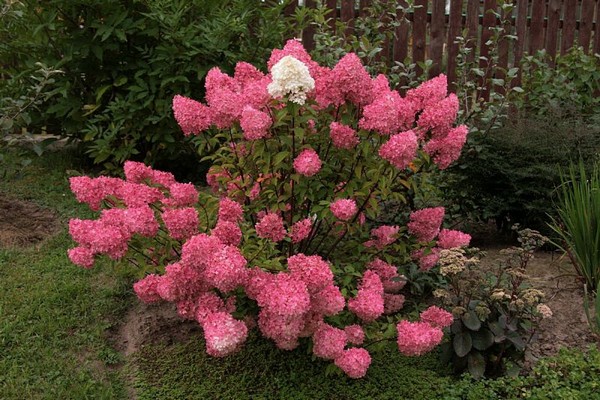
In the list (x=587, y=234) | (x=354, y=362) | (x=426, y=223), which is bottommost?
(x=354, y=362)

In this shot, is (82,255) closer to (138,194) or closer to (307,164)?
(138,194)

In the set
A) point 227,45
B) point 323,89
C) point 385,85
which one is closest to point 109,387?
point 323,89

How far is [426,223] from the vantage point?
129 inches

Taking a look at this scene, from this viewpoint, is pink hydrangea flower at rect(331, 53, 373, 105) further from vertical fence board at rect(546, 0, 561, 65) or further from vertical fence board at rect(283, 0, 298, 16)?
vertical fence board at rect(546, 0, 561, 65)

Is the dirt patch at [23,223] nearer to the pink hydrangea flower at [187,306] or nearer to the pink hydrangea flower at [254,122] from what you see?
the pink hydrangea flower at [187,306]

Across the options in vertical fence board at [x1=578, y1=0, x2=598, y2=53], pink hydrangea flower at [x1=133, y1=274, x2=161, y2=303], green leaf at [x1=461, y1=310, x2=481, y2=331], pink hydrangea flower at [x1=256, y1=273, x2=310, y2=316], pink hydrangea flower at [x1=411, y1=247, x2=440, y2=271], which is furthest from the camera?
vertical fence board at [x1=578, y1=0, x2=598, y2=53]

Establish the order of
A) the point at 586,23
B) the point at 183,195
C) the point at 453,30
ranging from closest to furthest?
the point at 183,195
the point at 453,30
the point at 586,23

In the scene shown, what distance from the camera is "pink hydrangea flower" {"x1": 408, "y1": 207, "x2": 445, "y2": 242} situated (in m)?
3.27

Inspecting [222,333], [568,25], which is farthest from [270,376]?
[568,25]

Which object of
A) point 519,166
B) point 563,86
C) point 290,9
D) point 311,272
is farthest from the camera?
point 290,9

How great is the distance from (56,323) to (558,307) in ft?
9.05

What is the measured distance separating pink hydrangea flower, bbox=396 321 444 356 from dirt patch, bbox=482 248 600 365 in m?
0.72

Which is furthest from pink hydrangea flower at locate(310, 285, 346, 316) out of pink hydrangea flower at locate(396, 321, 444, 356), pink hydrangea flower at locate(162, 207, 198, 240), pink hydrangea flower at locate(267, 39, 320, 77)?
pink hydrangea flower at locate(267, 39, 320, 77)

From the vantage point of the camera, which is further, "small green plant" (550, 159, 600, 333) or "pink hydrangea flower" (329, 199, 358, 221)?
"small green plant" (550, 159, 600, 333)
